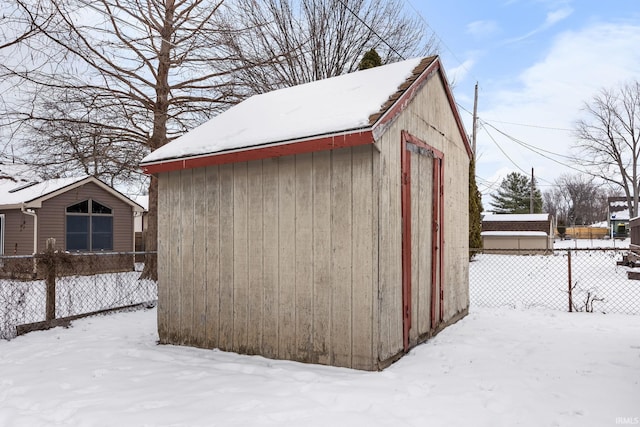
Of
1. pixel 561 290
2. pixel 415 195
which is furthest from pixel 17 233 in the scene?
pixel 561 290

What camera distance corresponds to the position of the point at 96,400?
3.34m

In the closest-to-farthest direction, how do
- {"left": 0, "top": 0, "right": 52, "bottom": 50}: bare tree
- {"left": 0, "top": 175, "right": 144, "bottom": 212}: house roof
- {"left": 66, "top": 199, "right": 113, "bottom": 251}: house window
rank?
{"left": 0, "top": 0, "right": 52, "bottom": 50}: bare tree, {"left": 0, "top": 175, "right": 144, "bottom": 212}: house roof, {"left": 66, "top": 199, "right": 113, "bottom": 251}: house window

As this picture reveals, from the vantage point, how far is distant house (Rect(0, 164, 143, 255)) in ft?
42.6

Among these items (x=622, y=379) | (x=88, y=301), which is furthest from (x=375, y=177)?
(x=88, y=301)

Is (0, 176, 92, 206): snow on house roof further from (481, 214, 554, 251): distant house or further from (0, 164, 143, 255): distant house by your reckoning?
(481, 214, 554, 251): distant house

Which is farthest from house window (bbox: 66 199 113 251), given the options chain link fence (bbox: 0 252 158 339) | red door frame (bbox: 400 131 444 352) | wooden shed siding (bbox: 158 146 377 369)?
red door frame (bbox: 400 131 444 352)

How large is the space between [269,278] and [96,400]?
6.10 feet

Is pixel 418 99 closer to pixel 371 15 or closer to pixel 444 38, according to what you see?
pixel 371 15

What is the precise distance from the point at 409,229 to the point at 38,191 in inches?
514

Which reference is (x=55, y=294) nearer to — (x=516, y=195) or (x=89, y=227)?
(x=89, y=227)

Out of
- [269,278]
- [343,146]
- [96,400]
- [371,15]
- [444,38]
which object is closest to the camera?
[96,400]

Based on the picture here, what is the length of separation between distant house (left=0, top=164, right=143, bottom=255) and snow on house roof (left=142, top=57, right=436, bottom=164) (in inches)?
387

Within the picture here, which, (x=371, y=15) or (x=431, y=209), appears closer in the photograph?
(x=431, y=209)

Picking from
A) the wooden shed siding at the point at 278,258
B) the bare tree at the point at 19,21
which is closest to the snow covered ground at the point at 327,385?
the wooden shed siding at the point at 278,258
